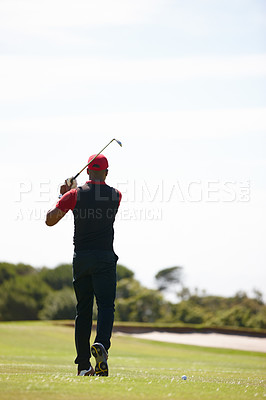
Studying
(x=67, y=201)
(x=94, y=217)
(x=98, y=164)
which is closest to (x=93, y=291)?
(x=94, y=217)

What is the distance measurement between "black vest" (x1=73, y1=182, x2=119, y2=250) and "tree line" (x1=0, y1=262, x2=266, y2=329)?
168 ft

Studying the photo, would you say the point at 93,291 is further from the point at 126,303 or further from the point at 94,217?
the point at 126,303

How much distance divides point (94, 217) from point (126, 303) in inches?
2783

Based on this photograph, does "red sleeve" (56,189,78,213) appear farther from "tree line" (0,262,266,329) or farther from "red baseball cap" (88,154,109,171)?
"tree line" (0,262,266,329)

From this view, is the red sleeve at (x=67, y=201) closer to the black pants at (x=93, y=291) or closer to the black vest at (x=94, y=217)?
the black vest at (x=94, y=217)

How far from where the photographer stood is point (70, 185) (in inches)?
328

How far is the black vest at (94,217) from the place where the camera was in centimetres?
804

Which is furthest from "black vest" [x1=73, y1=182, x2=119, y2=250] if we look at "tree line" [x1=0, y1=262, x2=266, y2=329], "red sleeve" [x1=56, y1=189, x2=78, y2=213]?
"tree line" [x1=0, y1=262, x2=266, y2=329]

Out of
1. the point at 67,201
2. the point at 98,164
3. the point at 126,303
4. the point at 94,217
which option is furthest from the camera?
the point at 126,303

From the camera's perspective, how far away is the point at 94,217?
8.10 meters

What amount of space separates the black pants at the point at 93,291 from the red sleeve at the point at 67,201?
61cm

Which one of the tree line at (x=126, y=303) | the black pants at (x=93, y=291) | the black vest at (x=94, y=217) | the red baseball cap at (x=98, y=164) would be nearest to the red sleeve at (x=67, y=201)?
the black vest at (x=94, y=217)

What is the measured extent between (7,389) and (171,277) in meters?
134

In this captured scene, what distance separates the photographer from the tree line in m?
65.2
